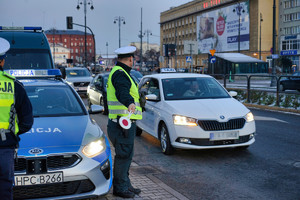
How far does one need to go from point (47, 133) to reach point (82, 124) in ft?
1.81

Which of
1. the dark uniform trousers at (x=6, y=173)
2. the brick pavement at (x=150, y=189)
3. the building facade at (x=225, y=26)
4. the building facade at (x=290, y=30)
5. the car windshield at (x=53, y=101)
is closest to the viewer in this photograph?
the dark uniform trousers at (x=6, y=173)

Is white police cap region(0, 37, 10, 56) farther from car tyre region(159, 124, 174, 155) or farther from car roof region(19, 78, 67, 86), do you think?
car tyre region(159, 124, 174, 155)

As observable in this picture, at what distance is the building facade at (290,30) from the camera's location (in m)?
75.3

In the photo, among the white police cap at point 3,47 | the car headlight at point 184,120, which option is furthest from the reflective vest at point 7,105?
the car headlight at point 184,120

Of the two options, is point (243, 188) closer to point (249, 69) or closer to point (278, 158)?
point (278, 158)

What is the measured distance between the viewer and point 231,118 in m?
7.36

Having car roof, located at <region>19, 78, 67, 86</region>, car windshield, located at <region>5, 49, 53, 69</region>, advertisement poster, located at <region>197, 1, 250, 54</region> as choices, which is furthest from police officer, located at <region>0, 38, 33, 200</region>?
advertisement poster, located at <region>197, 1, 250, 54</region>

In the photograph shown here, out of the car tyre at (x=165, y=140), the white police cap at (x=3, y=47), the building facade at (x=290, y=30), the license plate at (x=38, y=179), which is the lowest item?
the car tyre at (x=165, y=140)

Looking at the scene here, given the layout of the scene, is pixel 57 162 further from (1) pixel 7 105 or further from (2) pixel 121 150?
(1) pixel 7 105

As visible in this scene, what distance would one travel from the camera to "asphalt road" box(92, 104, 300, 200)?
5.52 m

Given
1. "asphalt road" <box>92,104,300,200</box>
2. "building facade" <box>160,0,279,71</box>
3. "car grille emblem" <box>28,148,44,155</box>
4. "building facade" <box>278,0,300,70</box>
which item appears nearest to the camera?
"car grille emblem" <box>28,148,44,155</box>

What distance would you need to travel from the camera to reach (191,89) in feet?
28.3

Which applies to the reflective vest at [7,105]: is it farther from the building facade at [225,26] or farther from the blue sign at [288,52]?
the blue sign at [288,52]

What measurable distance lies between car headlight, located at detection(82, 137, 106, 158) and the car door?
3255 mm
